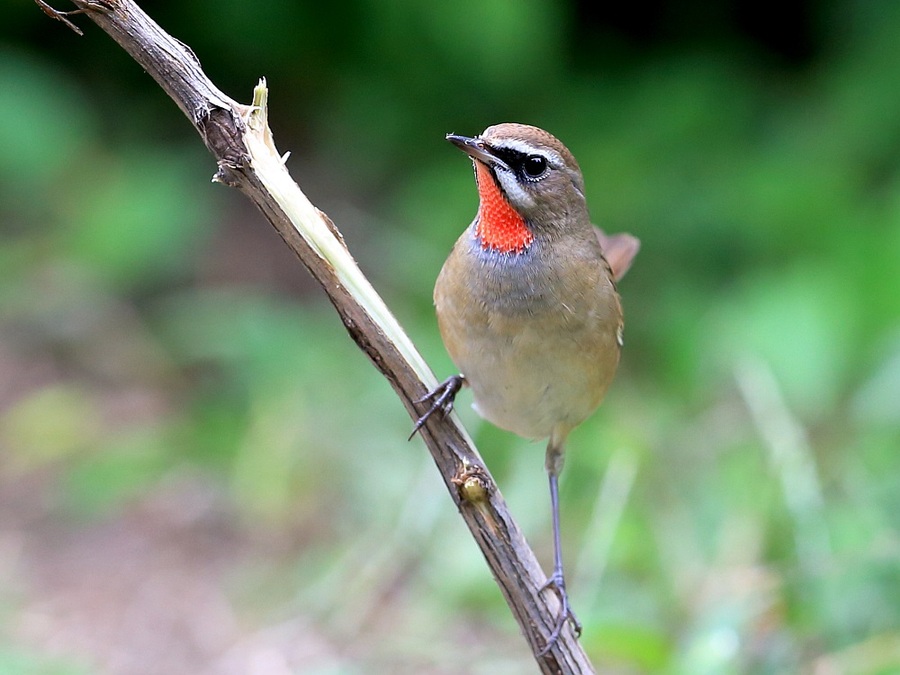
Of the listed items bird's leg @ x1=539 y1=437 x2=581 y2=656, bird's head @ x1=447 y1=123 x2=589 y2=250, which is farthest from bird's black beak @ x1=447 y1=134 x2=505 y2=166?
bird's leg @ x1=539 y1=437 x2=581 y2=656

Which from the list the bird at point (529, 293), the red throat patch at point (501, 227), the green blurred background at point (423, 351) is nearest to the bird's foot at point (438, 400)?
the bird at point (529, 293)

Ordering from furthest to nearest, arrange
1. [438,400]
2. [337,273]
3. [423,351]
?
[423,351] → [438,400] → [337,273]

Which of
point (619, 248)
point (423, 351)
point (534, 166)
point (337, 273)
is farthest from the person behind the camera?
point (423, 351)

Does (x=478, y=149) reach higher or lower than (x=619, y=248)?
lower

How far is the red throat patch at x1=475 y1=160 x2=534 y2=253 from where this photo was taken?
2451 mm

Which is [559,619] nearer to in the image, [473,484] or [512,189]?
[473,484]

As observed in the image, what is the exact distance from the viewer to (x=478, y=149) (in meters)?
2.25

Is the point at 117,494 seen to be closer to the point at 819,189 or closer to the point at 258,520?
the point at 258,520

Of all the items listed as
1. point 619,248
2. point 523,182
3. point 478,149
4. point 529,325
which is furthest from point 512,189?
point 619,248

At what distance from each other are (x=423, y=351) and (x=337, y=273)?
7.41 ft

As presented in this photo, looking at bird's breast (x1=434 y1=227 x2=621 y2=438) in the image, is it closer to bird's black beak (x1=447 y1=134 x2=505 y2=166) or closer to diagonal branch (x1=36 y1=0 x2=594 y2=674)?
bird's black beak (x1=447 y1=134 x2=505 y2=166)

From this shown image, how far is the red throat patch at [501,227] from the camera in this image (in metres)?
2.45

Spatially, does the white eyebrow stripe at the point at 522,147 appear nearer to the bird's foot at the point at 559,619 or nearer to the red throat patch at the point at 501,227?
the red throat patch at the point at 501,227

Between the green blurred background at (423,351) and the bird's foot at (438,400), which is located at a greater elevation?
the green blurred background at (423,351)
